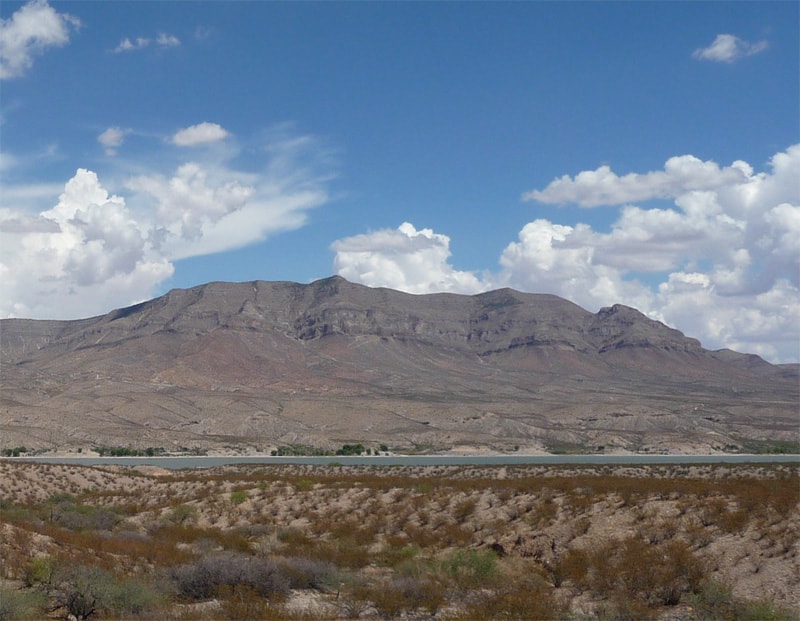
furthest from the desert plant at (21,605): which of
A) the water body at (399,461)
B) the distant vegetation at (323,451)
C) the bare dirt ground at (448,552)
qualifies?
the distant vegetation at (323,451)

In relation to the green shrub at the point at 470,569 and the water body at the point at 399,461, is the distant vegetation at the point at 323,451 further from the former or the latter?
the green shrub at the point at 470,569

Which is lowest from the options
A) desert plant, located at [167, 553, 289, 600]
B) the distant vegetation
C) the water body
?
the distant vegetation

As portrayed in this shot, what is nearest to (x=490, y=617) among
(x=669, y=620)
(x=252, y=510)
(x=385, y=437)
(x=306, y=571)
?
(x=669, y=620)

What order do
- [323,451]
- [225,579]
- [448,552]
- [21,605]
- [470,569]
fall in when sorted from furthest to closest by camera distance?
[323,451] → [448,552] → [470,569] → [225,579] → [21,605]

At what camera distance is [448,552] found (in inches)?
918

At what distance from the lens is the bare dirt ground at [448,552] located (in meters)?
16.3

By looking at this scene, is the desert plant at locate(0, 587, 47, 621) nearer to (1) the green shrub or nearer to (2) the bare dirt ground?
(2) the bare dirt ground

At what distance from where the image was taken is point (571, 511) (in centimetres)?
2636

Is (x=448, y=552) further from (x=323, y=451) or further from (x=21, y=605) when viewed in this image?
(x=323, y=451)

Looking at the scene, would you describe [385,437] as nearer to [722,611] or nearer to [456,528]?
[456,528]

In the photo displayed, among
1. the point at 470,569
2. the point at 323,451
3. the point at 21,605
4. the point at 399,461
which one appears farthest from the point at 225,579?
the point at 323,451

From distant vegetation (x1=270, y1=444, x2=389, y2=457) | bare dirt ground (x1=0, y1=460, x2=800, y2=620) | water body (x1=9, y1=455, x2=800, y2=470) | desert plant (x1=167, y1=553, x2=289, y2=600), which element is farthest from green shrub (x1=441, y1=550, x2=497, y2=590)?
distant vegetation (x1=270, y1=444, x2=389, y2=457)

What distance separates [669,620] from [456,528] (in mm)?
11459

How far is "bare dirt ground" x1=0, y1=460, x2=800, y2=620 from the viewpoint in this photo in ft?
53.4
